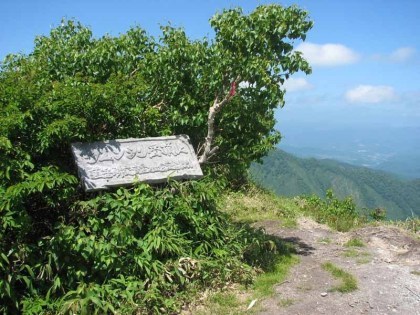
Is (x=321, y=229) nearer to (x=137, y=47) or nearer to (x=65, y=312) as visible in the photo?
(x=137, y=47)

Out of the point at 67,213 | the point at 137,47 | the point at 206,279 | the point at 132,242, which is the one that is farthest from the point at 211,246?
the point at 137,47

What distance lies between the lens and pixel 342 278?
7.07m

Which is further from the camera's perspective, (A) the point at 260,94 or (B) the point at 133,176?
(A) the point at 260,94

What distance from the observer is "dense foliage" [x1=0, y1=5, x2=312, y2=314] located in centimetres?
564

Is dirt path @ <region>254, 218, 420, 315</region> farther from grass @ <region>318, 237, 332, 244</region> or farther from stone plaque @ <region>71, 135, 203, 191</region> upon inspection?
stone plaque @ <region>71, 135, 203, 191</region>

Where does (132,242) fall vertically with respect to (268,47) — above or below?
below

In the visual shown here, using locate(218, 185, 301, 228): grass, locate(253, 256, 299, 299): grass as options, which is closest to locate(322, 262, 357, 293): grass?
locate(253, 256, 299, 299): grass

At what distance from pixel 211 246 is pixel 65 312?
261cm

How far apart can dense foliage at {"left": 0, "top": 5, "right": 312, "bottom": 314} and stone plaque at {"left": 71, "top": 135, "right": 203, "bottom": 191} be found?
0.25 m

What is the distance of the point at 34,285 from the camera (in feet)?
19.1

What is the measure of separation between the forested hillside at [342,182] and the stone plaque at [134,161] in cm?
7680

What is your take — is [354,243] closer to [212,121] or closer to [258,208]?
[258,208]

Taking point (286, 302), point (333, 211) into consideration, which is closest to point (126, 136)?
point (286, 302)

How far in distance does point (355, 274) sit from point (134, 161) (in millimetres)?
4370
